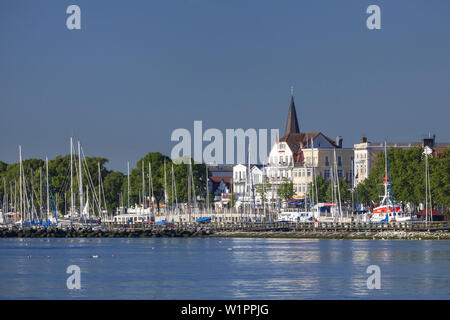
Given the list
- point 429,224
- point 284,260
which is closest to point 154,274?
point 284,260

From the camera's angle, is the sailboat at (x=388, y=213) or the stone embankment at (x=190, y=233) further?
the sailboat at (x=388, y=213)

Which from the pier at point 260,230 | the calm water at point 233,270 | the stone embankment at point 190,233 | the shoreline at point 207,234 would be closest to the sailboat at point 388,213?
the pier at point 260,230

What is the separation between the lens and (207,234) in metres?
147

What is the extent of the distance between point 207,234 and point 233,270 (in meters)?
65.4

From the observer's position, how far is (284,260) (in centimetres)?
8994

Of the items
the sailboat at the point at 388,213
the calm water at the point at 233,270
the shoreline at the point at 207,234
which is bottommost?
the calm water at the point at 233,270

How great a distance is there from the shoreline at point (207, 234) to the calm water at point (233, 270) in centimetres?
410

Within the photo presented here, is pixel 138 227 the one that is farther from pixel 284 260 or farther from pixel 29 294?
pixel 29 294

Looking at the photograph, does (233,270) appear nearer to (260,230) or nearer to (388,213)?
(388,213)

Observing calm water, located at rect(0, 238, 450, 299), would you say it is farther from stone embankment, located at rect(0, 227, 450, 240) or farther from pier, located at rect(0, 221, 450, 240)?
stone embankment, located at rect(0, 227, 450, 240)

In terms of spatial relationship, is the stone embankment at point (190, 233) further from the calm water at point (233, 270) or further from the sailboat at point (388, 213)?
the sailboat at point (388, 213)

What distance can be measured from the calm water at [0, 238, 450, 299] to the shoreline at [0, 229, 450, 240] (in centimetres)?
410

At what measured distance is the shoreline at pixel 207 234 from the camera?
124 metres

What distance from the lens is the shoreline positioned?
124044 millimetres
